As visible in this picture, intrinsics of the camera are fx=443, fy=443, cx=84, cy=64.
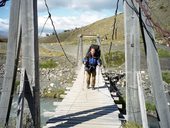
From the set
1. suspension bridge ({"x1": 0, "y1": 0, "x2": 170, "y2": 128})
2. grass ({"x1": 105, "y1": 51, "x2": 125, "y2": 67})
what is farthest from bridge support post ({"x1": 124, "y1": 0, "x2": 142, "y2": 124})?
grass ({"x1": 105, "y1": 51, "x2": 125, "y2": 67})

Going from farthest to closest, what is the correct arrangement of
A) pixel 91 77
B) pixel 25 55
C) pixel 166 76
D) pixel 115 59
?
pixel 115 59 < pixel 166 76 < pixel 91 77 < pixel 25 55

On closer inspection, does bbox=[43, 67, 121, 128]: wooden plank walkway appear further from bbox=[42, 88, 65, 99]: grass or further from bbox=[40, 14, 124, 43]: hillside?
bbox=[40, 14, 124, 43]: hillside

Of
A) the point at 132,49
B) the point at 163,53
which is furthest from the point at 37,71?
the point at 163,53

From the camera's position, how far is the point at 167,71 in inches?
1449

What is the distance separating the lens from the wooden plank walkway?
8.04 m

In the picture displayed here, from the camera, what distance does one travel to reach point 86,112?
9305 millimetres

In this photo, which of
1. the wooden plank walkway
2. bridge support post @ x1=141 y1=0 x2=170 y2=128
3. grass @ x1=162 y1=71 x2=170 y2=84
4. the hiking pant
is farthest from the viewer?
grass @ x1=162 y1=71 x2=170 y2=84

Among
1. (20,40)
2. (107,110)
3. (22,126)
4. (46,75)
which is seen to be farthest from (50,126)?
(46,75)

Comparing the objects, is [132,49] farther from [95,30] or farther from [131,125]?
[95,30]

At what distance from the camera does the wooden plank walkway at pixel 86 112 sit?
8039 mm

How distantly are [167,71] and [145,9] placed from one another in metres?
31.1

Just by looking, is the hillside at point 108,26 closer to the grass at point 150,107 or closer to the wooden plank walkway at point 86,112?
the grass at point 150,107

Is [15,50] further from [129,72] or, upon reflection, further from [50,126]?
[129,72]

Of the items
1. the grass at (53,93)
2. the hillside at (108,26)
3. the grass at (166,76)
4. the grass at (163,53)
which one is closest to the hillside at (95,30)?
the hillside at (108,26)
